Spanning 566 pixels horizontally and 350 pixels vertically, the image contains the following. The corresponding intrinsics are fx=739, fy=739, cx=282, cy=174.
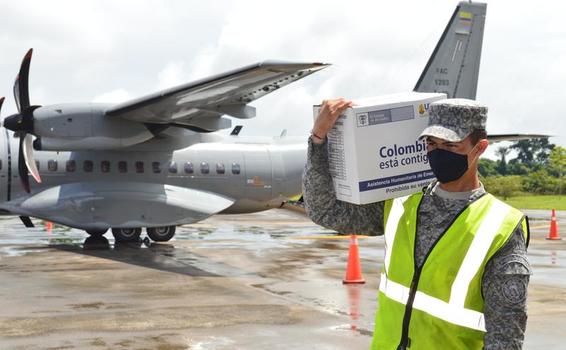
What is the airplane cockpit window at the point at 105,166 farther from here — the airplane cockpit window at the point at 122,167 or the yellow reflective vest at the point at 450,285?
the yellow reflective vest at the point at 450,285

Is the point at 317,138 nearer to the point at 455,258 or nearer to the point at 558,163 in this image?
the point at 455,258

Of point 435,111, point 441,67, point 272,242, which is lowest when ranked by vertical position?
point 272,242

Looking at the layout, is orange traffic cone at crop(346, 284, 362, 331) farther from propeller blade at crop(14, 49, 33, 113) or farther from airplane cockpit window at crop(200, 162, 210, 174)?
propeller blade at crop(14, 49, 33, 113)

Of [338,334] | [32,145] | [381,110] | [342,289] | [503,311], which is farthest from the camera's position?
[32,145]

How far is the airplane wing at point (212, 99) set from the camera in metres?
14.6

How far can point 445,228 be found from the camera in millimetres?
2824

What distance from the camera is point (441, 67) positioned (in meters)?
20.5

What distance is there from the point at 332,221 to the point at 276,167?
55.1ft

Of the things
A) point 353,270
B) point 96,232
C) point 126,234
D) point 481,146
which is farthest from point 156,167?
point 481,146

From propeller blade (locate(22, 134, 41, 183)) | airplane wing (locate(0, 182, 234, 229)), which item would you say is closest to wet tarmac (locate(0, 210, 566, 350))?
airplane wing (locate(0, 182, 234, 229))

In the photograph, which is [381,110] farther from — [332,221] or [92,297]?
[92,297]

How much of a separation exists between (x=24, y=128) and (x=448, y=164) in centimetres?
1582

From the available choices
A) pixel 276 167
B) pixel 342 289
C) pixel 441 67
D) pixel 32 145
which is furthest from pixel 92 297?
pixel 441 67

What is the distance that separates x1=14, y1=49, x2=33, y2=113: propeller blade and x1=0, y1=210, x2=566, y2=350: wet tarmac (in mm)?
3468
